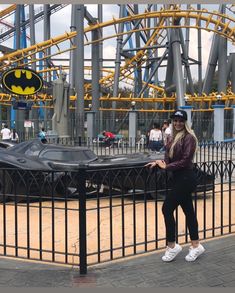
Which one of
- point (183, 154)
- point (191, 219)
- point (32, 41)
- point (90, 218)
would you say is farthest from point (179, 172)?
point (32, 41)

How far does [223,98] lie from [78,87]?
11.3 meters

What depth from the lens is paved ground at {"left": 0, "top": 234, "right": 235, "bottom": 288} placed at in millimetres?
4055

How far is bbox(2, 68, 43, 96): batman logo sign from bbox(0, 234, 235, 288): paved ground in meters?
12.4

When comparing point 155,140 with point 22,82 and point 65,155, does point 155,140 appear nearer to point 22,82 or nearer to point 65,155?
point 22,82

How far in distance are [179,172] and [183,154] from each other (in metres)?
0.22

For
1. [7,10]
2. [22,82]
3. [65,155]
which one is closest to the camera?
[65,155]

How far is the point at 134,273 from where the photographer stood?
434 centimetres

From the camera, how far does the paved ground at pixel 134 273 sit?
4055 millimetres

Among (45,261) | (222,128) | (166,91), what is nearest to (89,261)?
(45,261)

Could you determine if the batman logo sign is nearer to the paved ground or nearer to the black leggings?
the paved ground

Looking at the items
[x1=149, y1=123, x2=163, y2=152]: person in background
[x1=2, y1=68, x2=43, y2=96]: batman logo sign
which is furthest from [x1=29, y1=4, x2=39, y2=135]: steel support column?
[x1=149, y1=123, x2=163, y2=152]: person in background

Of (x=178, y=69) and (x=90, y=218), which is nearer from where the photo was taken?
(x=90, y=218)

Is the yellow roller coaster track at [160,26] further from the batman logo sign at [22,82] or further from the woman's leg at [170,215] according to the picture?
the woman's leg at [170,215]

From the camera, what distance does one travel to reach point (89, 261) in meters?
4.89
